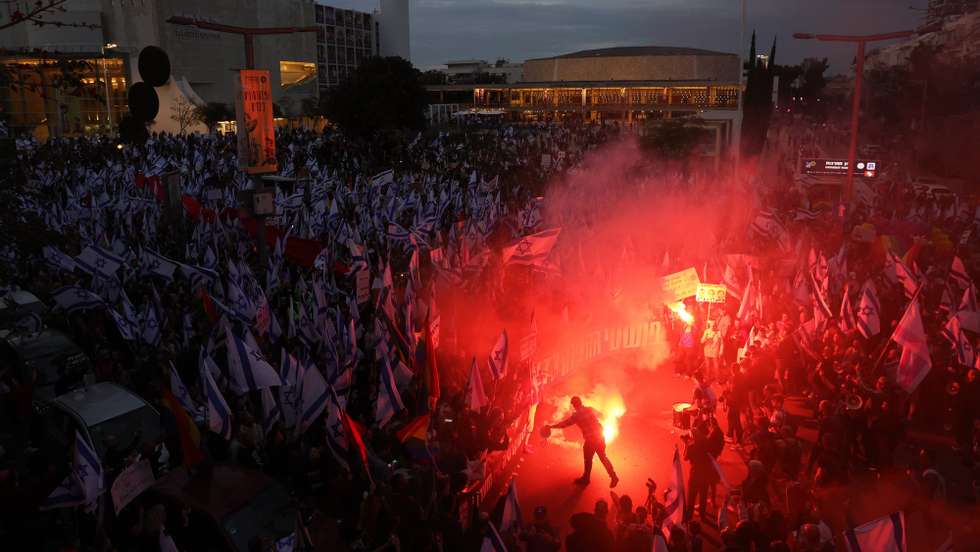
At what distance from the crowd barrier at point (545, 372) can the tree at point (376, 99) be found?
1188 inches

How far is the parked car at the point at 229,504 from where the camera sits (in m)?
6.11

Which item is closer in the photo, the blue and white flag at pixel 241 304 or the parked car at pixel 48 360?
the parked car at pixel 48 360

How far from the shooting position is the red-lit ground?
8.25 metres

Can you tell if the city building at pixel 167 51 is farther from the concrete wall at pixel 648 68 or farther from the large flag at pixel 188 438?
the large flag at pixel 188 438

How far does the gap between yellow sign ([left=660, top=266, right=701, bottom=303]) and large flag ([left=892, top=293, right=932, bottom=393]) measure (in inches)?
149

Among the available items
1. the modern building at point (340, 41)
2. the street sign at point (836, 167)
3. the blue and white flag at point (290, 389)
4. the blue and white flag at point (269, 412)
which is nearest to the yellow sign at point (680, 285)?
the blue and white flag at point (290, 389)

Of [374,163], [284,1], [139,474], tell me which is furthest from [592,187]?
[284,1]

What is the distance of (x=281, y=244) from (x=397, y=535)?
8.60 metres

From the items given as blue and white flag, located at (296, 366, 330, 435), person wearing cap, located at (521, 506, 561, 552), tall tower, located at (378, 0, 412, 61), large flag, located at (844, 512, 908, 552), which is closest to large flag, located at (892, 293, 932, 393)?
large flag, located at (844, 512, 908, 552)

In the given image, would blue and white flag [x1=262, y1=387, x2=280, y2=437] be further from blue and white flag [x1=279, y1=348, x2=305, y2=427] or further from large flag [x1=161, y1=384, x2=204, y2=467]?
large flag [x1=161, y1=384, x2=204, y2=467]

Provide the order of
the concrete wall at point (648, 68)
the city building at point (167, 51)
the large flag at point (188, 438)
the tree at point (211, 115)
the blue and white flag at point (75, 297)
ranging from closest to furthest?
the large flag at point (188, 438), the blue and white flag at point (75, 297), the tree at point (211, 115), the city building at point (167, 51), the concrete wall at point (648, 68)

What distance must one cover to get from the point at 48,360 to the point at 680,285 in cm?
942

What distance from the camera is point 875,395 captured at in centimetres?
866

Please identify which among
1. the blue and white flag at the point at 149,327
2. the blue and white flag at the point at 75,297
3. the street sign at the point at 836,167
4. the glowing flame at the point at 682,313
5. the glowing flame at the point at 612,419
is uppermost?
the street sign at the point at 836,167
